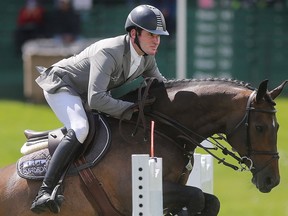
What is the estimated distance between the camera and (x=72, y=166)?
768cm

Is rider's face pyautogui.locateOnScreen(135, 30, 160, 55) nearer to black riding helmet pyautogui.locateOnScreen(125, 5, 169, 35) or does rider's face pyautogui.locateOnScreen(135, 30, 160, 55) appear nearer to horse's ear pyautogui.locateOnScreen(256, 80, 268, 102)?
black riding helmet pyautogui.locateOnScreen(125, 5, 169, 35)

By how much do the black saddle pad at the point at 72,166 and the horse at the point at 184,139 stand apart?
42 mm

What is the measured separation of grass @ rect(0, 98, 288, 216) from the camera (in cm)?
1202

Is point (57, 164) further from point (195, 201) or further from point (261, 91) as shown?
point (261, 91)

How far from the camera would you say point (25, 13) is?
22359mm

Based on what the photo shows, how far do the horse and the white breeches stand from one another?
228mm

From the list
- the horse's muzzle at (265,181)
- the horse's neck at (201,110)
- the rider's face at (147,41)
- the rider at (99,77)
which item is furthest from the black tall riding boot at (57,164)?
the horse's muzzle at (265,181)

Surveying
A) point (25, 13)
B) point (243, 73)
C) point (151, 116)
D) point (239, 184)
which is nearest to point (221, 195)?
point (239, 184)

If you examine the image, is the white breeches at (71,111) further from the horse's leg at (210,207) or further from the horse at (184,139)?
the horse's leg at (210,207)

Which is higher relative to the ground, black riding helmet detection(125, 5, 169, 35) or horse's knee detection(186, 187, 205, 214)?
black riding helmet detection(125, 5, 169, 35)

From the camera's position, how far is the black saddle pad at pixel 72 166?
7633mm

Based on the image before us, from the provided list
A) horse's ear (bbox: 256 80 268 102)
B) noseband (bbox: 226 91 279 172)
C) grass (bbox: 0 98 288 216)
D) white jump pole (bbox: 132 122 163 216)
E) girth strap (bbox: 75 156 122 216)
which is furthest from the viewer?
grass (bbox: 0 98 288 216)

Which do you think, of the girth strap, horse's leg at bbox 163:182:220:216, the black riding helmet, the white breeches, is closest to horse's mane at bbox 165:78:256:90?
the black riding helmet

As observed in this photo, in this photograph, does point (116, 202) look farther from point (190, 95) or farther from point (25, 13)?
point (25, 13)
